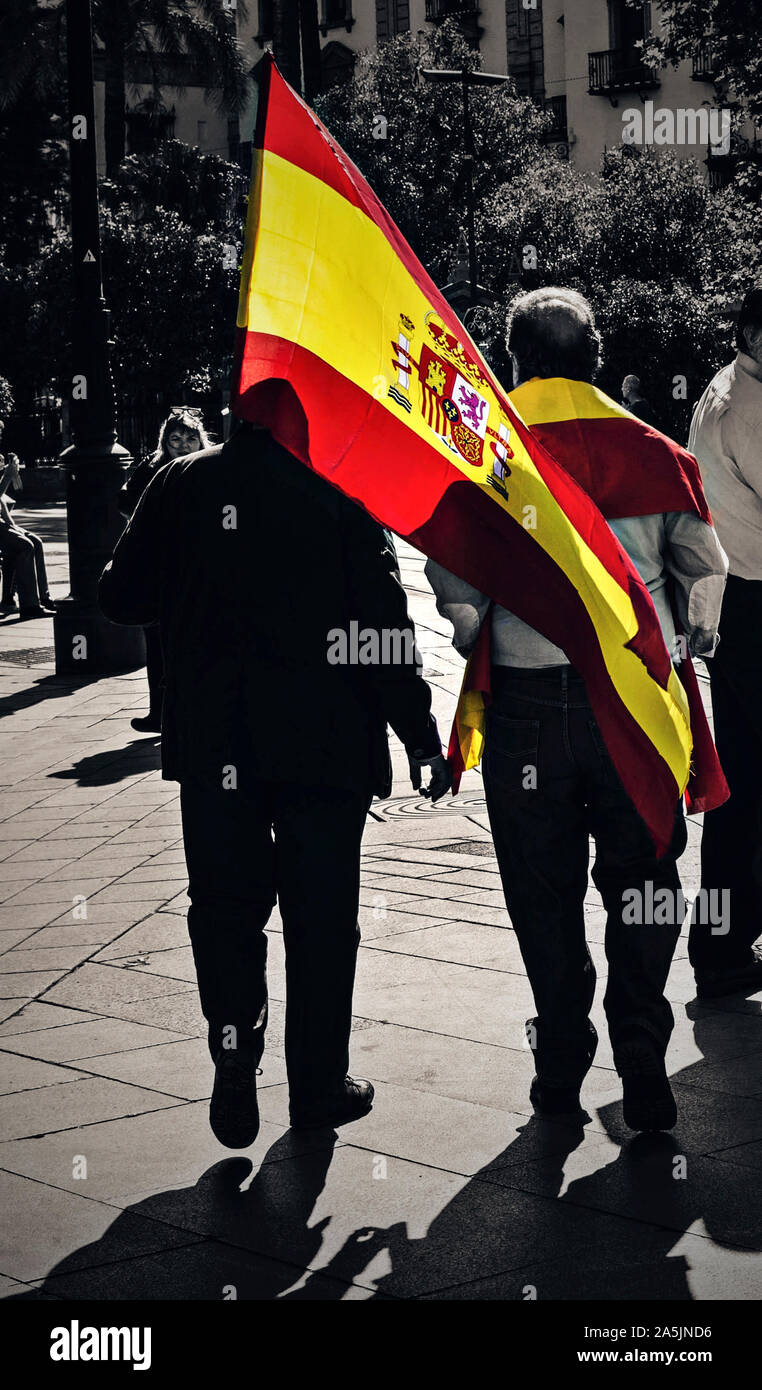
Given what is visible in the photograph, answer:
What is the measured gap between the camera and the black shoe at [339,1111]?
4199mm

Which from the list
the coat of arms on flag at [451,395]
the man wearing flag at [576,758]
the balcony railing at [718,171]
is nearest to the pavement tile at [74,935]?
the man wearing flag at [576,758]

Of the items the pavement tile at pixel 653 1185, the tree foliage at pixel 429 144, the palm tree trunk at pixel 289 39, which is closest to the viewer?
the pavement tile at pixel 653 1185

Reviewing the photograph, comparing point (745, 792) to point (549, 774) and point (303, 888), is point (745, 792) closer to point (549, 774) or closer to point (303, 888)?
point (549, 774)

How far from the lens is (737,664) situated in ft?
17.6

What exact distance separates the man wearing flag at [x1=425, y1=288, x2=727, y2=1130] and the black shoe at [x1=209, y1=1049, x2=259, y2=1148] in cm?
70

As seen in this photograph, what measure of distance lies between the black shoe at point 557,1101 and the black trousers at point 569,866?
2cm

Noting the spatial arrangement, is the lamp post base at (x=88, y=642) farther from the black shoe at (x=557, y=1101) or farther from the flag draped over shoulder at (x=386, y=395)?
the flag draped over shoulder at (x=386, y=395)

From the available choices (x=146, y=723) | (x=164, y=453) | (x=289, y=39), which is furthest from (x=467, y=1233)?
(x=289, y=39)

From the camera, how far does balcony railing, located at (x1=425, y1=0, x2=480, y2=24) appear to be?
185ft

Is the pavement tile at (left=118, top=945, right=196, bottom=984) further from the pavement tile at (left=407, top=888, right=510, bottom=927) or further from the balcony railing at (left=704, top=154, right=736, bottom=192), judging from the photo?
the balcony railing at (left=704, top=154, right=736, bottom=192)

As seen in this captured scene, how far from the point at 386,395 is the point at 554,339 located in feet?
4.05

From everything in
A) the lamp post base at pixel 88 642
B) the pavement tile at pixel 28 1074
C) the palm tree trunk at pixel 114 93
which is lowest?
the pavement tile at pixel 28 1074

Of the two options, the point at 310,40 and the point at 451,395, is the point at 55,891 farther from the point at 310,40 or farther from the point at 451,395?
the point at 310,40

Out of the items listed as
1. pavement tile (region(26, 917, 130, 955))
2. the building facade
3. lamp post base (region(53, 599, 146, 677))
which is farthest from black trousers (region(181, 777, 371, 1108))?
the building facade
